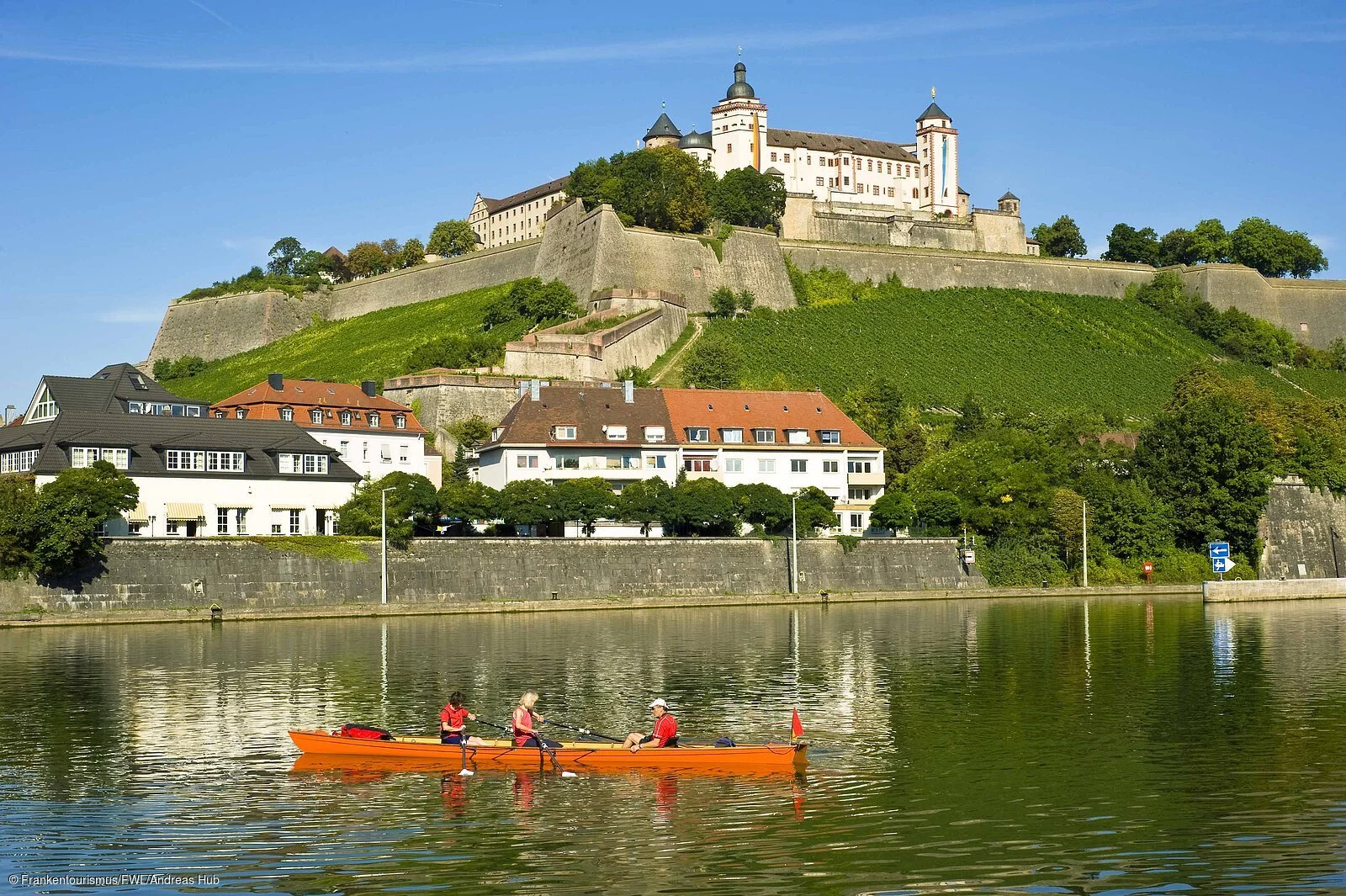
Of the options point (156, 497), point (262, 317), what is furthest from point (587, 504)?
point (262, 317)

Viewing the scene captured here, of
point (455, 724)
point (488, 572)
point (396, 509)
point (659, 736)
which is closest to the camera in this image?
point (659, 736)

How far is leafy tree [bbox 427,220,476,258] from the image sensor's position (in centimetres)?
14838

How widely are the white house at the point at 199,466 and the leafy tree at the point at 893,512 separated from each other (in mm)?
24981

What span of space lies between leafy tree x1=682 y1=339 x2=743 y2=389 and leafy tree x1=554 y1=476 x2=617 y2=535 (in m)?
27.8

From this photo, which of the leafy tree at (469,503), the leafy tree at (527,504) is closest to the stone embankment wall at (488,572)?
the leafy tree at (527,504)

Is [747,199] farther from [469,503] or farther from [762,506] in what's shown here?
[469,503]

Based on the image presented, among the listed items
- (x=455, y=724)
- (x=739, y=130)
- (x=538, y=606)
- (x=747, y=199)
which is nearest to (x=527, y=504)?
(x=538, y=606)

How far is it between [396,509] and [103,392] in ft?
70.1

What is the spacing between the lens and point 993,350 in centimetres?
11925

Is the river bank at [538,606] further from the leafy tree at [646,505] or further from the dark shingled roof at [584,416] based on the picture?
the dark shingled roof at [584,416]

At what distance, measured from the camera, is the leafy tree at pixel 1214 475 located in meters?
77.0

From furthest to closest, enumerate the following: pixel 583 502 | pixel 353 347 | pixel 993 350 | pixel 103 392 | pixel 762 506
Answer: pixel 353 347, pixel 993 350, pixel 103 392, pixel 762 506, pixel 583 502

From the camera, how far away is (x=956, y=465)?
77.6m

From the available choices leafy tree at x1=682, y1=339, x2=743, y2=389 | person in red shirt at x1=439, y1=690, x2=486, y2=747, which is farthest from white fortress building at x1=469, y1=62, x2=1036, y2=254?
person in red shirt at x1=439, y1=690, x2=486, y2=747
